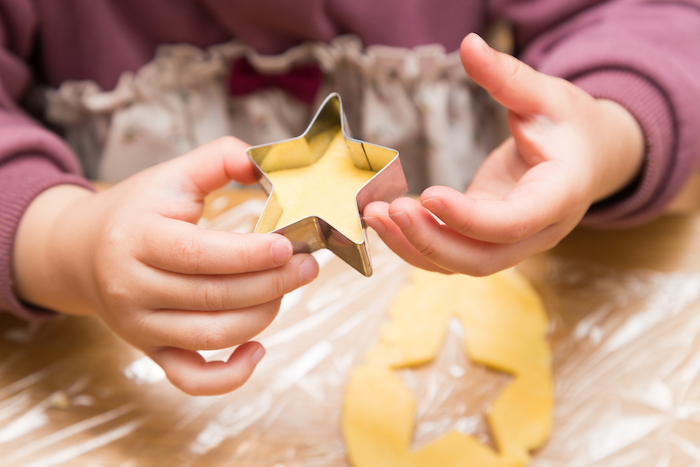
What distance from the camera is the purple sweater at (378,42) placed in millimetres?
530

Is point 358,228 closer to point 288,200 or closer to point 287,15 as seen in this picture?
point 288,200

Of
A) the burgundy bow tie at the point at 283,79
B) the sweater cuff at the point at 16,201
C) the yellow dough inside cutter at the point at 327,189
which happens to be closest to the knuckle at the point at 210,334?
the yellow dough inside cutter at the point at 327,189

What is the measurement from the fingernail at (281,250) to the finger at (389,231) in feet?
0.19

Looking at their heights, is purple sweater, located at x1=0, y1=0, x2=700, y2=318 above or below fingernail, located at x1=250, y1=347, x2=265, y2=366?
above

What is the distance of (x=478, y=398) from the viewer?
0.50 m

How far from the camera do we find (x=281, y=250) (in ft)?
1.09

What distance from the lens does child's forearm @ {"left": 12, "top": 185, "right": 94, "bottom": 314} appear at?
1.51 feet

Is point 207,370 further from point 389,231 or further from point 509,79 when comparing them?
point 509,79

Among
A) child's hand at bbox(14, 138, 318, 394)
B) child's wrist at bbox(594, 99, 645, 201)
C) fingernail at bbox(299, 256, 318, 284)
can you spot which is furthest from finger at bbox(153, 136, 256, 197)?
child's wrist at bbox(594, 99, 645, 201)

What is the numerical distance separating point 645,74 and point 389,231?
39 cm

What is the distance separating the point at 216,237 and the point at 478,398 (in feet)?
1.09

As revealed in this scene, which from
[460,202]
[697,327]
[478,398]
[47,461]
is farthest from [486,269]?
[47,461]

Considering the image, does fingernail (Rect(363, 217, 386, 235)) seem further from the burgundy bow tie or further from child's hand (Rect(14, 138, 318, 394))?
the burgundy bow tie

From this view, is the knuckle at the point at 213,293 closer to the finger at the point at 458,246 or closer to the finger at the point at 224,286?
the finger at the point at 224,286
